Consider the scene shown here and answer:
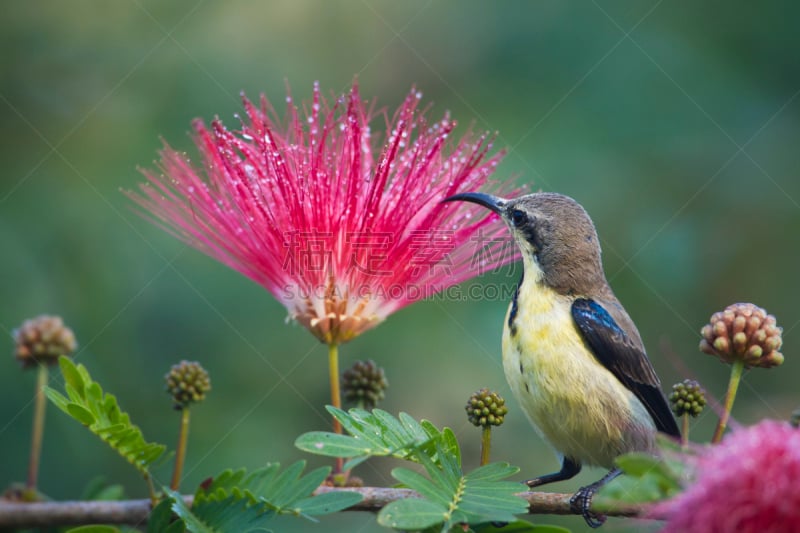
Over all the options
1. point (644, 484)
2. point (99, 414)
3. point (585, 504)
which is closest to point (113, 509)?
point (99, 414)

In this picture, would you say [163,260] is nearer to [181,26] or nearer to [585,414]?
[181,26]

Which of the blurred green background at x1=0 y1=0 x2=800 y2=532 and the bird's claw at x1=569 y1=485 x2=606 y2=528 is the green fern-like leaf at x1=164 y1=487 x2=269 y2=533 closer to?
the bird's claw at x1=569 y1=485 x2=606 y2=528

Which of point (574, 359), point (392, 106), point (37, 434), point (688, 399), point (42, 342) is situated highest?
point (392, 106)

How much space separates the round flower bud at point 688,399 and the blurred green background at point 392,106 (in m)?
1.82

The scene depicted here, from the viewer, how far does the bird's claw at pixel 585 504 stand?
2416 mm

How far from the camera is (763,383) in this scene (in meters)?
4.51

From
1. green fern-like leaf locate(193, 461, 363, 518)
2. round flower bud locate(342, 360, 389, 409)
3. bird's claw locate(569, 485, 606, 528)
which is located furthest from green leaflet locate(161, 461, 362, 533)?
bird's claw locate(569, 485, 606, 528)

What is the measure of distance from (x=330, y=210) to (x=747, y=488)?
1662mm

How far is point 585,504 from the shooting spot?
244 cm

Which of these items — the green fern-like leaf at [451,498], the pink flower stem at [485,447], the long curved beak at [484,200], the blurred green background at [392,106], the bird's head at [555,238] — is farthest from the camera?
the blurred green background at [392,106]

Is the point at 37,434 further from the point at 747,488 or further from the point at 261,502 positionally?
the point at 747,488

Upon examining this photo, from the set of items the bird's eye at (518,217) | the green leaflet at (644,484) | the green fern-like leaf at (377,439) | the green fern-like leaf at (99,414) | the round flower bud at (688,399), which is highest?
the bird's eye at (518,217)

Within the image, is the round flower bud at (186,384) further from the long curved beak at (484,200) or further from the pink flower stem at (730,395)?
the pink flower stem at (730,395)

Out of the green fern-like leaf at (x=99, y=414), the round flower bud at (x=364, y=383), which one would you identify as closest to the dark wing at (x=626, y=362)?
the round flower bud at (x=364, y=383)
